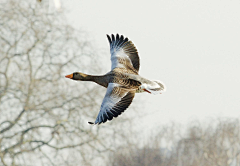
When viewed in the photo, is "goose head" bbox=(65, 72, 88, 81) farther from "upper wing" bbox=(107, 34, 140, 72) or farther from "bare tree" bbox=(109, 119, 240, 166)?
"bare tree" bbox=(109, 119, 240, 166)

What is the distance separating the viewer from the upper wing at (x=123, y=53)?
8.34m

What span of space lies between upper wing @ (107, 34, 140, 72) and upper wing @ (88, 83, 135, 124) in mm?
845

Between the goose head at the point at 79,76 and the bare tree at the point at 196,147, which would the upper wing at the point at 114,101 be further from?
the bare tree at the point at 196,147

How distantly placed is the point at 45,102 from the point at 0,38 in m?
3.84

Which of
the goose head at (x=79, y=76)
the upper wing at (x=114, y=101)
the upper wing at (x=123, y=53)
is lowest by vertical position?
the upper wing at (x=114, y=101)

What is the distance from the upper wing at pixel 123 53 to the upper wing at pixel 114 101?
2.77 feet

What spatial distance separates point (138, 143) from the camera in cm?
2788

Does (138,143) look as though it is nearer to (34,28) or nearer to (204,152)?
(34,28)

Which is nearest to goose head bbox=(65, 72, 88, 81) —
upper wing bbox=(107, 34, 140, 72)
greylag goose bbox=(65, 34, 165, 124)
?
greylag goose bbox=(65, 34, 165, 124)

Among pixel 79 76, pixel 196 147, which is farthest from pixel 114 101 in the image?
pixel 196 147

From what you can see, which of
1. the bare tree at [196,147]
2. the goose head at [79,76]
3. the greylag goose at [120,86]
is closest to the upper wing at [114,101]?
the greylag goose at [120,86]

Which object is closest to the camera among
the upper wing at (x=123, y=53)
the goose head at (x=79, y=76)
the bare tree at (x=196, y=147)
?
the goose head at (x=79, y=76)

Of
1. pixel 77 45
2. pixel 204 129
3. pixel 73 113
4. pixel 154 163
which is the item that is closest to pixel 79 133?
pixel 73 113

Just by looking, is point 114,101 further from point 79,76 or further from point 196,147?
point 196,147
